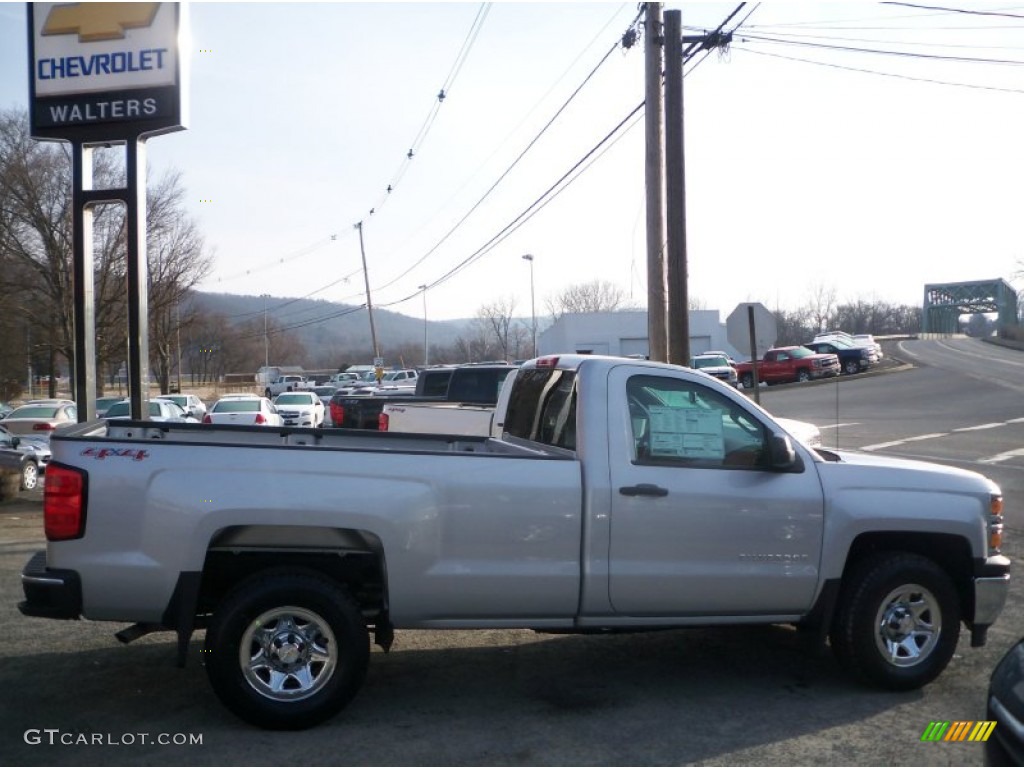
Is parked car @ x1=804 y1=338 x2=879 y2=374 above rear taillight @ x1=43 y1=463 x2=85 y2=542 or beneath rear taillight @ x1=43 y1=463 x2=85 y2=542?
above

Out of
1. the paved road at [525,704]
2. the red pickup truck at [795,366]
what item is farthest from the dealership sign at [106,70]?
the red pickup truck at [795,366]

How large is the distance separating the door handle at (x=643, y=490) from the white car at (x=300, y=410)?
26245mm

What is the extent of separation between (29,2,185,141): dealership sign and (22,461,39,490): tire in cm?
761

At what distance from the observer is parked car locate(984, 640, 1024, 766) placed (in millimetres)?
3832

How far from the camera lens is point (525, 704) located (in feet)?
19.0

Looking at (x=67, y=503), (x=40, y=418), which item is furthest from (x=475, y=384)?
(x=40, y=418)

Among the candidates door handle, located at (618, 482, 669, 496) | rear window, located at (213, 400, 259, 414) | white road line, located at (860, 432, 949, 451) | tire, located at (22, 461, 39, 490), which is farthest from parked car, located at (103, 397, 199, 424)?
door handle, located at (618, 482, 669, 496)

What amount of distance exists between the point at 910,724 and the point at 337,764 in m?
3.19

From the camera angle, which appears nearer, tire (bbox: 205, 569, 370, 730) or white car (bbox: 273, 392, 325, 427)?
tire (bbox: 205, 569, 370, 730)

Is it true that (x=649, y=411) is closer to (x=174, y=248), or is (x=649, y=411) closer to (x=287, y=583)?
(x=287, y=583)

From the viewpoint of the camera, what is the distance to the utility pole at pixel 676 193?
13.4 meters

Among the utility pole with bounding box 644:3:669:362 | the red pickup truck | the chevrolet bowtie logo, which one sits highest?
the chevrolet bowtie logo

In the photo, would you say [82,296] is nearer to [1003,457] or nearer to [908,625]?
[908,625]

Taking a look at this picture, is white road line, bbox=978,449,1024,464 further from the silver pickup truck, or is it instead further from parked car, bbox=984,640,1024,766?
parked car, bbox=984,640,1024,766
